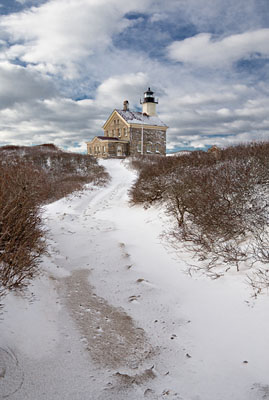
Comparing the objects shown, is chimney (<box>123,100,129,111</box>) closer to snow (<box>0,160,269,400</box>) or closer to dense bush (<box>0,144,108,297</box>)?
dense bush (<box>0,144,108,297</box>)

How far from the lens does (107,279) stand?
6.29 m

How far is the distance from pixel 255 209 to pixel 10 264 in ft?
17.8

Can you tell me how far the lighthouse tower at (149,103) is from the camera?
42281mm

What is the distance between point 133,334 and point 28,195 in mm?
3225

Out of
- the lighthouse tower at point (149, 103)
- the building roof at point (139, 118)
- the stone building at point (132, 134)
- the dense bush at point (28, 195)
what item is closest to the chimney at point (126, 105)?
the stone building at point (132, 134)

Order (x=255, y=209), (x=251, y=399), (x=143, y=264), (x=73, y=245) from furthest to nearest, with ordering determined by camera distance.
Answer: (x=73, y=245) < (x=143, y=264) < (x=255, y=209) < (x=251, y=399)

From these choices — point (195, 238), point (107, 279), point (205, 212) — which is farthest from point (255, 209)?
point (107, 279)

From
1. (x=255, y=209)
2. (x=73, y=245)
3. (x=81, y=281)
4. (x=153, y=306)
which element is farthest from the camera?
(x=73, y=245)

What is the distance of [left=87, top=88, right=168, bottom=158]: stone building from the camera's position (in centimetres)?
3849

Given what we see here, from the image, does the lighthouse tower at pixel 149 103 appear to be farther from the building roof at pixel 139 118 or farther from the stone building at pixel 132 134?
the building roof at pixel 139 118

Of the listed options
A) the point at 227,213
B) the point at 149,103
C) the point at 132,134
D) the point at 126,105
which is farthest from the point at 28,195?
the point at 149,103

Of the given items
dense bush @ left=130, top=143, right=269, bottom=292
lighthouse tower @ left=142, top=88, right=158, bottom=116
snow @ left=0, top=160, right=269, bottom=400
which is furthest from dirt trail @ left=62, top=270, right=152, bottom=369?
lighthouse tower @ left=142, top=88, right=158, bottom=116

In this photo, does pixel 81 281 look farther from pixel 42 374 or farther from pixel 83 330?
pixel 42 374

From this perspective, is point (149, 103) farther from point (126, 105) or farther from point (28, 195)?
point (28, 195)
